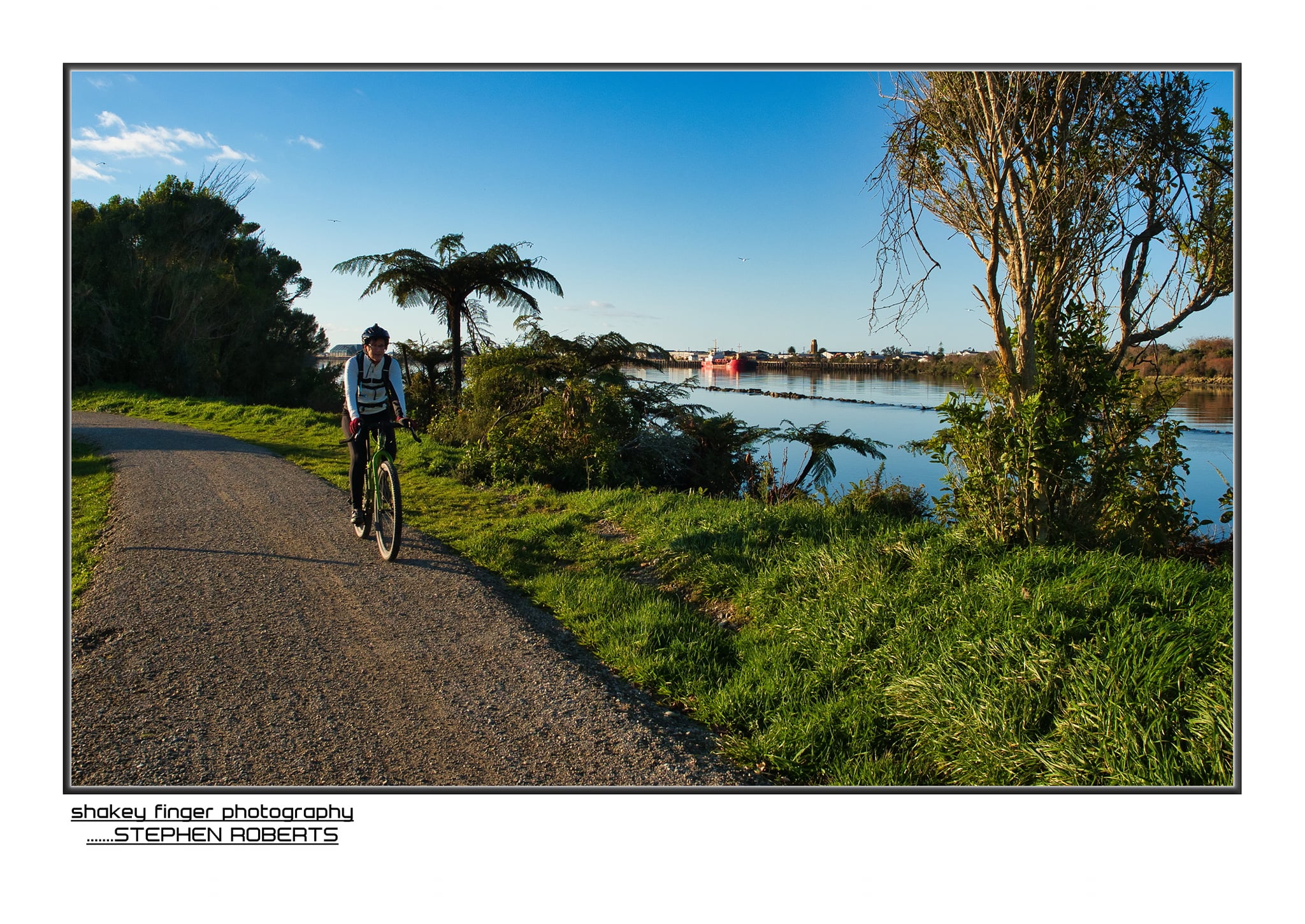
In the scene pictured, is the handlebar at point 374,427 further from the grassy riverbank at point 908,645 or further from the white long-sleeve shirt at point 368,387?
the grassy riverbank at point 908,645

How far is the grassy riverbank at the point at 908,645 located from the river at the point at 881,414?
0.97m

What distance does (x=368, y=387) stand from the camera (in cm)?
668

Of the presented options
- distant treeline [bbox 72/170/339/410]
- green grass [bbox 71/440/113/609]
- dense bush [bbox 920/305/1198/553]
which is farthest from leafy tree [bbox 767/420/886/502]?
distant treeline [bbox 72/170/339/410]

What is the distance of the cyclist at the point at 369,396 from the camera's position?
6.57m

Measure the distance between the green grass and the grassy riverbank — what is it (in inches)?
117

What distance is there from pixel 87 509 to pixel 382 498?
4021 mm

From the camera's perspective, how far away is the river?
5.19m

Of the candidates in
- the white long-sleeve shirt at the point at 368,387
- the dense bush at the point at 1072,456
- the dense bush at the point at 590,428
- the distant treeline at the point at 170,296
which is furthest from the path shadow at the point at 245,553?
the distant treeline at the point at 170,296

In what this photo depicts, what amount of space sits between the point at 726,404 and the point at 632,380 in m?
1.63

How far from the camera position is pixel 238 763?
311 cm

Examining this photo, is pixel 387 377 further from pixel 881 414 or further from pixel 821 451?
pixel 881 414

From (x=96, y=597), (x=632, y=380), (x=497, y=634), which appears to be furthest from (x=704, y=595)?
(x=632, y=380)

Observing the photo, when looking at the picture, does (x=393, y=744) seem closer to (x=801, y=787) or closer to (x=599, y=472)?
(x=801, y=787)

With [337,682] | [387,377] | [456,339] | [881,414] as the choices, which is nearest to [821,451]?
[881,414]
